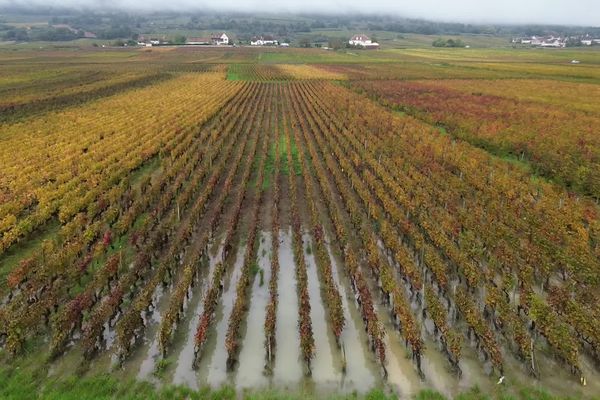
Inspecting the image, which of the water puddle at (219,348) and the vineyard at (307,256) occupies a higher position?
the vineyard at (307,256)

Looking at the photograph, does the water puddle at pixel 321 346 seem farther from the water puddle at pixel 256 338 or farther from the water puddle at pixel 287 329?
the water puddle at pixel 256 338

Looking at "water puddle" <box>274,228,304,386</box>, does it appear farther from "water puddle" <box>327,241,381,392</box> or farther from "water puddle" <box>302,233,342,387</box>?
"water puddle" <box>327,241,381,392</box>

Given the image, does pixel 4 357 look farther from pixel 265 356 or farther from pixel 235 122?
pixel 235 122

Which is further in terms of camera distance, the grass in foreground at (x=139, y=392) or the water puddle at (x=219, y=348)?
the water puddle at (x=219, y=348)

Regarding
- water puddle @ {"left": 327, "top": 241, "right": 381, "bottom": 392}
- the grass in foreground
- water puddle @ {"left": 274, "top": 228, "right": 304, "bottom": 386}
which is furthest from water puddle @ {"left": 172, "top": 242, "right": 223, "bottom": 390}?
water puddle @ {"left": 327, "top": 241, "right": 381, "bottom": 392}

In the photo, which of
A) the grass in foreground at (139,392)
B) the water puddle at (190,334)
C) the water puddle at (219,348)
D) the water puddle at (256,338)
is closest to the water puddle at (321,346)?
the grass in foreground at (139,392)

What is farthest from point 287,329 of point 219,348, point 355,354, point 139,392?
point 139,392

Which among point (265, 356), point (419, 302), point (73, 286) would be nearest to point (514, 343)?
point (419, 302)

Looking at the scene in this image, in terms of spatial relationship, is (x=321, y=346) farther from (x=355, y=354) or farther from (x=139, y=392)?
(x=139, y=392)
